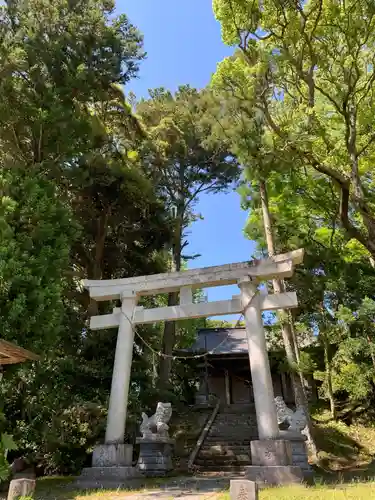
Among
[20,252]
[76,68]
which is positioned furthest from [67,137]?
[20,252]

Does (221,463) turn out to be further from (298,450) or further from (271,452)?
(271,452)

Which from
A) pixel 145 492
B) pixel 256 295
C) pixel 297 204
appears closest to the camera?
pixel 145 492

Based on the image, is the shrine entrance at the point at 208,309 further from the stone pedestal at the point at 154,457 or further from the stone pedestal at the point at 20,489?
the stone pedestal at the point at 20,489

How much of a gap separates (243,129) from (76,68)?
5.51 metres

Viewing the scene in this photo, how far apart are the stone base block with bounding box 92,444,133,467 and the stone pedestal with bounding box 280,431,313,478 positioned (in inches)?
140

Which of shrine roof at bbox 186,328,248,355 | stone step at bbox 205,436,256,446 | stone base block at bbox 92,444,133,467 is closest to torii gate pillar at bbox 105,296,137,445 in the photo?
stone base block at bbox 92,444,133,467

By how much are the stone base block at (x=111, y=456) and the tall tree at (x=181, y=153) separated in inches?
342

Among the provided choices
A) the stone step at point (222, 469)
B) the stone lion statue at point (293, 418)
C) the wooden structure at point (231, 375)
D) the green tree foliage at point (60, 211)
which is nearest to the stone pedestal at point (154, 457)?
the green tree foliage at point (60, 211)

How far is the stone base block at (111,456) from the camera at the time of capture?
8.77m

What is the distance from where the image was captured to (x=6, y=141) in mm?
10742

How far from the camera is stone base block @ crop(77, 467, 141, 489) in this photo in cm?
816

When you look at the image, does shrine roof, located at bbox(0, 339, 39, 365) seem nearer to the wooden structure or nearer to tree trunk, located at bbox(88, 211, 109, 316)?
tree trunk, located at bbox(88, 211, 109, 316)

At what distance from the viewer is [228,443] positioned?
13125mm

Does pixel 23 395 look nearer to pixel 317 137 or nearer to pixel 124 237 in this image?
pixel 124 237
